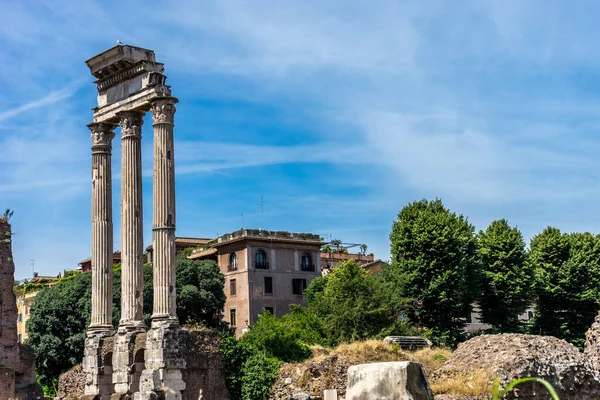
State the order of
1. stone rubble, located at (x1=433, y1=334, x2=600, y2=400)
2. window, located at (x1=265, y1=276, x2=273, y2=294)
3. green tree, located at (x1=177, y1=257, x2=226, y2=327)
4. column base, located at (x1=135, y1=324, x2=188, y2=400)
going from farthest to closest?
window, located at (x1=265, y1=276, x2=273, y2=294) → green tree, located at (x1=177, y1=257, x2=226, y2=327) → column base, located at (x1=135, y1=324, x2=188, y2=400) → stone rubble, located at (x1=433, y1=334, x2=600, y2=400)

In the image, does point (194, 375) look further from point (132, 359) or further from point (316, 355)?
point (316, 355)

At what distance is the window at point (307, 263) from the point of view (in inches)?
2309

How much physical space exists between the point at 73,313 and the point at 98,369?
55.7 feet

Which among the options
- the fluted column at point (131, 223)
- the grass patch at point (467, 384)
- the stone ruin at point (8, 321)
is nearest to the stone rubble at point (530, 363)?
the grass patch at point (467, 384)

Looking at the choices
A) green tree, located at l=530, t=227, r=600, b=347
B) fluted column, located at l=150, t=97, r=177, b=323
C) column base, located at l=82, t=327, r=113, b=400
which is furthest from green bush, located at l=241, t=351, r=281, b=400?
green tree, located at l=530, t=227, r=600, b=347

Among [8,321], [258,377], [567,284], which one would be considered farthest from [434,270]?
[8,321]

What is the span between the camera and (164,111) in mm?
24938

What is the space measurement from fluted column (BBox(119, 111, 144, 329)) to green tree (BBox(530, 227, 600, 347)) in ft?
85.8

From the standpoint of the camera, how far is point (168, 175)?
80.8ft

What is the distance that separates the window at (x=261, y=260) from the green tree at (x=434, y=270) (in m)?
15.5

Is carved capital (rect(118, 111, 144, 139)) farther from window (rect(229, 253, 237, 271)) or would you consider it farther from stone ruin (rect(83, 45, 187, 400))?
window (rect(229, 253, 237, 271))

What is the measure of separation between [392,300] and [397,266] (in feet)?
16.0

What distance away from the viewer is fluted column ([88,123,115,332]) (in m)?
→ 26.6

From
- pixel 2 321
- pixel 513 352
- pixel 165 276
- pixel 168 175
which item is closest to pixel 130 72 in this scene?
pixel 168 175
